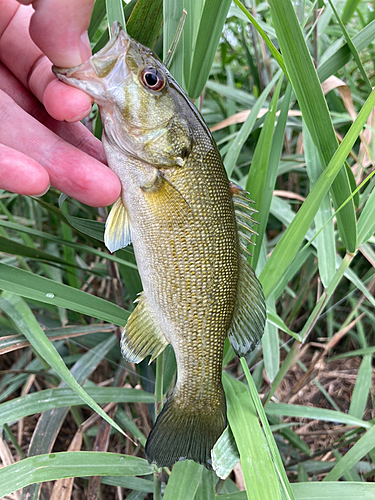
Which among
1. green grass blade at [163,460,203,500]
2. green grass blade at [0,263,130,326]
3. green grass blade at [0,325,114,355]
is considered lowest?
green grass blade at [163,460,203,500]

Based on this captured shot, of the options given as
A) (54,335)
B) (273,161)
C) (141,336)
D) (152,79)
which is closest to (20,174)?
(152,79)

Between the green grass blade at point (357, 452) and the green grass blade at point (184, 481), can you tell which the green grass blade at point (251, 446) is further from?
the green grass blade at point (357, 452)

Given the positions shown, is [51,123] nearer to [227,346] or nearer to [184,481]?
[227,346]

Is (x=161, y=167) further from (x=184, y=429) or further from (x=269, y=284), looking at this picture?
(x=184, y=429)

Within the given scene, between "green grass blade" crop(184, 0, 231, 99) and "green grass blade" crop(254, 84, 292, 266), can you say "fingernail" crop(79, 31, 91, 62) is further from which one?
"green grass blade" crop(254, 84, 292, 266)

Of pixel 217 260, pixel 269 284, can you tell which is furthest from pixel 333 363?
pixel 217 260

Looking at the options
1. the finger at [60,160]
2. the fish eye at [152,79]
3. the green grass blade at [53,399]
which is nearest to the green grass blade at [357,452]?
the green grass blade at [53,399]

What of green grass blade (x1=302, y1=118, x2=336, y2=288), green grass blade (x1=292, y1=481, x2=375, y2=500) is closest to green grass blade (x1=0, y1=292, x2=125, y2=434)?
green grass blade (x1=292, y1=481, x2=375, y2=500)
